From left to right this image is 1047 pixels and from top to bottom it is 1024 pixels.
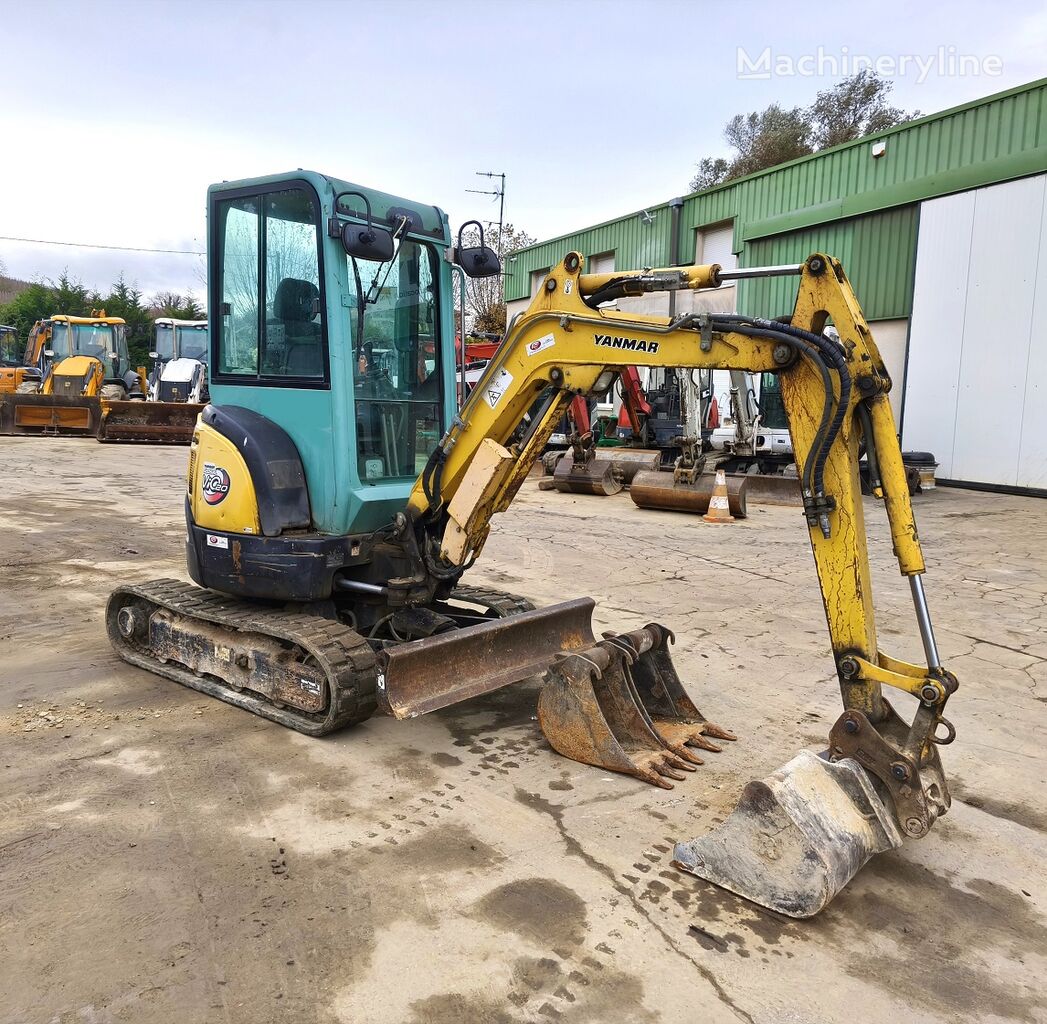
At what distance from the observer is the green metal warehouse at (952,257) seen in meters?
15.1

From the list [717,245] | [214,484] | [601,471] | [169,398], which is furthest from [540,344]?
[169,398]

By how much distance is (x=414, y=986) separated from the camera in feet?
8.55

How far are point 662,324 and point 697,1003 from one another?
2.65 meters

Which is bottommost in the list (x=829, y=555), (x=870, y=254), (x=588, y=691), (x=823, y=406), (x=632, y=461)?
(x=588, y=691)

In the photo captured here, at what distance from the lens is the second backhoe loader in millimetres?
3387

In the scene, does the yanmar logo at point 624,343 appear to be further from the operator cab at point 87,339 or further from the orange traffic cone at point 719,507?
the operator cab at point 87,339

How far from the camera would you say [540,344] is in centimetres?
431

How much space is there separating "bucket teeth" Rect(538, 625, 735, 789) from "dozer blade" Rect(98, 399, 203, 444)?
18.6m

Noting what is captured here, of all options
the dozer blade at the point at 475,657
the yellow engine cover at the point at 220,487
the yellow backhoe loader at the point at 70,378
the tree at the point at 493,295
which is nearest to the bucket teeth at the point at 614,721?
the dozer blade at the point at 475,657

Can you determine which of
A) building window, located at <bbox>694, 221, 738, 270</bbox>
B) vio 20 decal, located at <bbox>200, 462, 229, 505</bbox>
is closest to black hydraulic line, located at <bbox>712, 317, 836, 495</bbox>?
vio 20 decal, located at <bbox>200, 462, 229, 505</bbox>

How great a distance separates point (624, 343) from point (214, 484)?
244cm

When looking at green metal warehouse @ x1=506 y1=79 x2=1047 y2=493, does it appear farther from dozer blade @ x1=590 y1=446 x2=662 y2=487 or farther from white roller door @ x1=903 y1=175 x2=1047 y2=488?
dozer blade @ x1=590 y1=446 x2=662 y2=487

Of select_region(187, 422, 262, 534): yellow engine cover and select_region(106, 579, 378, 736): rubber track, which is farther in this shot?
select_region(187, 422, 262, 534): yellow engine cover

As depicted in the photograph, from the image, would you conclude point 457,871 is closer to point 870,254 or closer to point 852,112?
point 870,254
